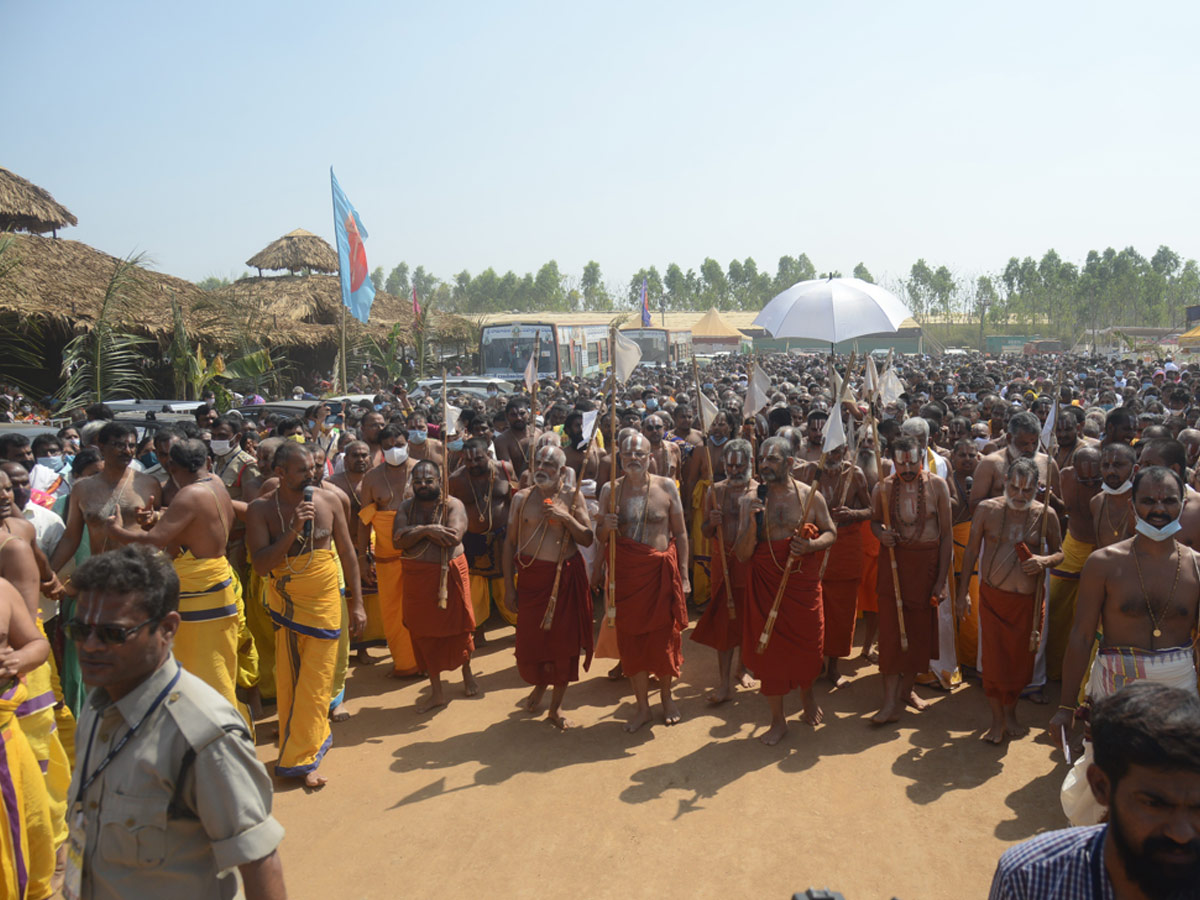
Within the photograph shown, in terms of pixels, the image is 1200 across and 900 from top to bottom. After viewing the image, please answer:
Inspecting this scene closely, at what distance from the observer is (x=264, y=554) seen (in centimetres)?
Answer: 501

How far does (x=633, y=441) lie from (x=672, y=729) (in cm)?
196

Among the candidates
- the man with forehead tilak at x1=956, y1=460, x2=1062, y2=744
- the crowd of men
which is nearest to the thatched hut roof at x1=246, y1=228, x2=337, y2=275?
the crowd of men

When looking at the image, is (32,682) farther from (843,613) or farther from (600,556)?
→ (843,613)

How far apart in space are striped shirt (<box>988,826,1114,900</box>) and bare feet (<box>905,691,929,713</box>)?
4397 mm

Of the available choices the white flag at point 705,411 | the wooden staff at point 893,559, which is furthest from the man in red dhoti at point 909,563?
the white flag at point 705,411

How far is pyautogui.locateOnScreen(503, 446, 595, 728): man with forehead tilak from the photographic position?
5.77 m

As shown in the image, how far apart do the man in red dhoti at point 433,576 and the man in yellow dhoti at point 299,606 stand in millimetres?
975

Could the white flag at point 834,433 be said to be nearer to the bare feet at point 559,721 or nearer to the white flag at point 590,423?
the white flag at point 590,423

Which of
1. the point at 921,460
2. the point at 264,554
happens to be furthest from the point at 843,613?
the point at 264,554

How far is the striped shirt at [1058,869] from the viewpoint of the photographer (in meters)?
1.70

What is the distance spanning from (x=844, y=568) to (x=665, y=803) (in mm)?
2415

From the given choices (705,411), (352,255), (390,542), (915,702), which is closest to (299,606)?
(390,542)

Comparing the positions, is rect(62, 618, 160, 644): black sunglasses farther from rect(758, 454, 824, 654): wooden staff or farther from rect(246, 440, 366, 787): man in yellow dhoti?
rect(758, 454, 824, 654): wooden staff

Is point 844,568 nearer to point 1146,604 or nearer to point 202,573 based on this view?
point 1146,604
